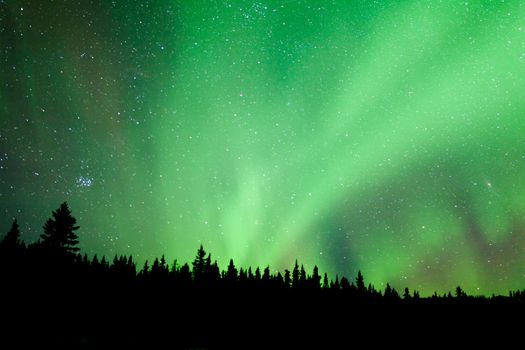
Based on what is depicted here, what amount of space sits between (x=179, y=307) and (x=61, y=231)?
30397 mm

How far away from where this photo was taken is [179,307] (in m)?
67.6

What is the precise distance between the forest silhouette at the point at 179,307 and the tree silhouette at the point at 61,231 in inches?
4.3

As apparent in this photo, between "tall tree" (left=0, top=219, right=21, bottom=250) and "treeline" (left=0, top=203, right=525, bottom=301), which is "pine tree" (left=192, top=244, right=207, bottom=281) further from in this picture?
"tall tree" (left=0, top=219, right=21, bottom=250)

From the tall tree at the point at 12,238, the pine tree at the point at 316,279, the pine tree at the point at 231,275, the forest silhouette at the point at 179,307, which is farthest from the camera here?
the pine tree at the point at 316,279

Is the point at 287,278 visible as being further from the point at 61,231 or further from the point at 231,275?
the point at 61,231

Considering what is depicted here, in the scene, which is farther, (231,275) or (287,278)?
(287,278)

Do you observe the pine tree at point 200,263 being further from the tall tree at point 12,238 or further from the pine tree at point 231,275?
the tall tree at point 12,238

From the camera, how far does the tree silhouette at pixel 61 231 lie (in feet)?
144

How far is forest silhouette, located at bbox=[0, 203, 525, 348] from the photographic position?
4091 cm

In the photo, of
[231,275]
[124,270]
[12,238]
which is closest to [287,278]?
[231,275]

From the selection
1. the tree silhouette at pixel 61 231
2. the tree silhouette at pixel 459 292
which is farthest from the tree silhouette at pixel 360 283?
the tree silhouette at pixel 61 231

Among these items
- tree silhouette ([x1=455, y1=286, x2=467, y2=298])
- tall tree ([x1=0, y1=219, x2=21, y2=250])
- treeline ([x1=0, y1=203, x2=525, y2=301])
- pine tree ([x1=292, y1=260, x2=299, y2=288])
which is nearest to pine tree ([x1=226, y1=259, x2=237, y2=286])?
treeline ([x1=0, y1=203, x2=525, y2=301])

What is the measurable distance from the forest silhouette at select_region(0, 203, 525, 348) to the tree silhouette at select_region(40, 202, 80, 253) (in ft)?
0.36

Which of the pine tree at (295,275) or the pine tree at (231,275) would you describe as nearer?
the pine tree at (231,275)
